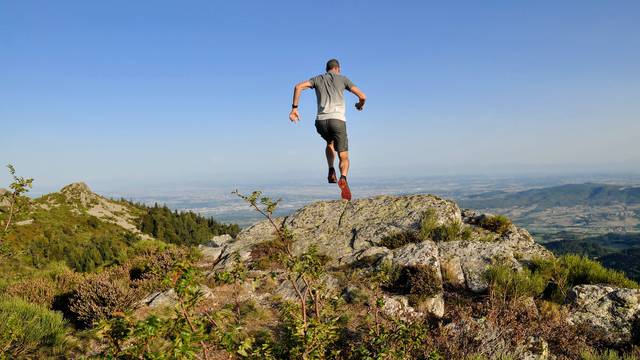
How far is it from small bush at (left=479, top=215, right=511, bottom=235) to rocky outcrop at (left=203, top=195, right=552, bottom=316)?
172 millimetres

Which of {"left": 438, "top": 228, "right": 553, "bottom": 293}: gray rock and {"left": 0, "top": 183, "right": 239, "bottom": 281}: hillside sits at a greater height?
{"left": 438, "top": 228, "right": 553, "bottom": 293}: gray rock

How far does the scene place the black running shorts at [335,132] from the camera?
10352mm

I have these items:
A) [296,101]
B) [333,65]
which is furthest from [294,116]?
[333,65]

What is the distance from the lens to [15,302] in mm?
8227

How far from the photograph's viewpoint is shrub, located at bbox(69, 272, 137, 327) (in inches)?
321

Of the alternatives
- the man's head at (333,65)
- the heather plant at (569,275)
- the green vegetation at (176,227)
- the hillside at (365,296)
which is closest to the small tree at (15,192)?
the hillside at (365,296)

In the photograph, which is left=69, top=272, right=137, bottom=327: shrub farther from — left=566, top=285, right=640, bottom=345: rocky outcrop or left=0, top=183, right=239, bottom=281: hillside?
left=0, top=183, right=239, bottom=281: hillside

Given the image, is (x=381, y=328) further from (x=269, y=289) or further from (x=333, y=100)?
(x=333, y=100)

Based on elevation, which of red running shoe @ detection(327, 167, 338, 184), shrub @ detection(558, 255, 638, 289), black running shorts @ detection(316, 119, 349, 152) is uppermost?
black running shorts @ detection(316, 119, 349, 152)

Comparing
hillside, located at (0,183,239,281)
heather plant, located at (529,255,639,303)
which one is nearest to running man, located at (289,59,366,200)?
heather plant, located at (529,255,639,303)

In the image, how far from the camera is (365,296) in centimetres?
874

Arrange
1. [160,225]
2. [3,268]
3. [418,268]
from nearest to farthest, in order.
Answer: [418,268] < [3,268] < [160,225]

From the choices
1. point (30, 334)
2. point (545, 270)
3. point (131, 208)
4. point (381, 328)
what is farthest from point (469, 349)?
point (131, 208)

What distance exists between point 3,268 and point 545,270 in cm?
2104
